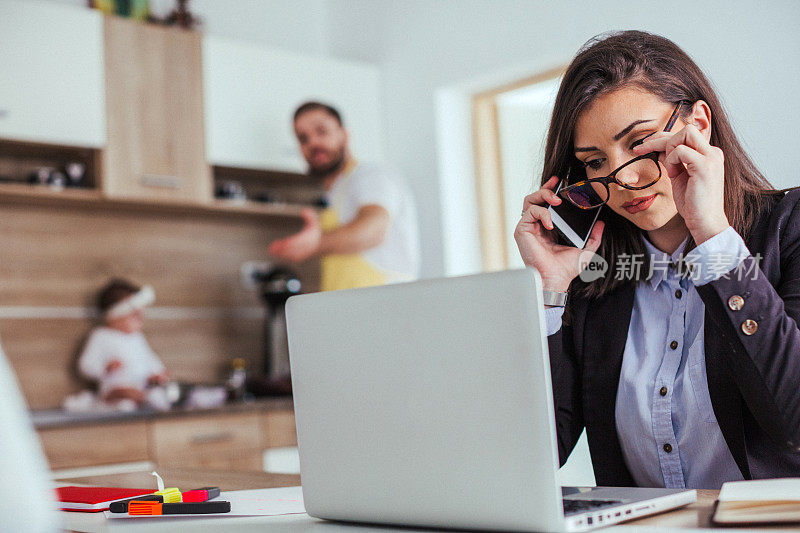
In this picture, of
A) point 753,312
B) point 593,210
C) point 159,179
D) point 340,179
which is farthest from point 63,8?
point 753,312

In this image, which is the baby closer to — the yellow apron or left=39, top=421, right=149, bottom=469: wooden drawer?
left=39, top=421, right=149, bottom=469: wooden drawer

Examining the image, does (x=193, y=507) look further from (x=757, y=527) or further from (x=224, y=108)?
(x=224, y=108)

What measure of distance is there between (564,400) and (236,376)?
235 centimetres

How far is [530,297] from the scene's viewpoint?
2.71 feet

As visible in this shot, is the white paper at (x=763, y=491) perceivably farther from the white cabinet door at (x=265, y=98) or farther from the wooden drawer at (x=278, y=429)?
the white cabinet door at (x=265, y=98)

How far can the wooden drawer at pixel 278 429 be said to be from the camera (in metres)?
3.42

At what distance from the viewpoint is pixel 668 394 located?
1392mm

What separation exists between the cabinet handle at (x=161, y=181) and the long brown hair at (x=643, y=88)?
89.1 inches

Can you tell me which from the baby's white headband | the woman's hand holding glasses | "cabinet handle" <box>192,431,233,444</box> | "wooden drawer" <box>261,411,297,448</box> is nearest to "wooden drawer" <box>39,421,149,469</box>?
"cabinet handle" <box>192,431,233,444</box>

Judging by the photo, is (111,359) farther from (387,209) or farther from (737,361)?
(737,361)


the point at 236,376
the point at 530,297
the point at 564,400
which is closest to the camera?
the point at 530,297

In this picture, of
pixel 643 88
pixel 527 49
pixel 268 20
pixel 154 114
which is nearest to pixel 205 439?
pixel 154 114

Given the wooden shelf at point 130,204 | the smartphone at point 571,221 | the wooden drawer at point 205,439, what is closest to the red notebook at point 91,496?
the smartphone at point 571,221

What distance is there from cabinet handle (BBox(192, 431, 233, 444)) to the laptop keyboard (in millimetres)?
2417
